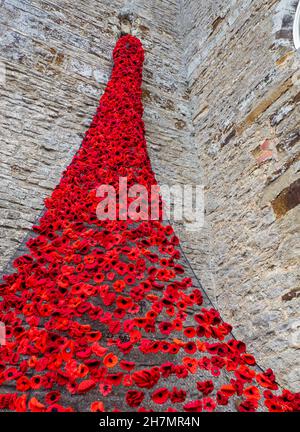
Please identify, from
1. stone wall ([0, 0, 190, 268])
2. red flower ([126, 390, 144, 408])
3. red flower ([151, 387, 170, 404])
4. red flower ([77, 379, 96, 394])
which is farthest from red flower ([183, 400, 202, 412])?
stone wall ([0, 0, 190, 268])

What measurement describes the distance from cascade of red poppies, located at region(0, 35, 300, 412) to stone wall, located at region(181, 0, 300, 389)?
1.84ft

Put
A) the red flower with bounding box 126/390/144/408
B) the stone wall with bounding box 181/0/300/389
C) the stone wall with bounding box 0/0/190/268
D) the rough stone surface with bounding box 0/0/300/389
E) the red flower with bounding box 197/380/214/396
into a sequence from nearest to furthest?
the red flower with bounding box 126/390/144/408, the red flower with bounding box 197/380/214/396, the stone wall with bounding box 181/0/300/389, the rough stone surface with bounding box 0/0/300/389, the stone wall with bounding box 0/0/190/268

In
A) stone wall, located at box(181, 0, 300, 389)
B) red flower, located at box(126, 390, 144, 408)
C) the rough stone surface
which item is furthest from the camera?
the rough stone surface

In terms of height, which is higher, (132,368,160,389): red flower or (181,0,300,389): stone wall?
(181,0,300,389): stone wall

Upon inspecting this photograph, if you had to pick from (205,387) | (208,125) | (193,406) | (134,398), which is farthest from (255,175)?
(134,398)

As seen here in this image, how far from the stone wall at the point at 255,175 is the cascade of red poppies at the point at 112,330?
0.56m

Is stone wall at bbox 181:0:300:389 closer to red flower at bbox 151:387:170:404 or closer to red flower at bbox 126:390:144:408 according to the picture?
red flower at bbox 151:387:170:404

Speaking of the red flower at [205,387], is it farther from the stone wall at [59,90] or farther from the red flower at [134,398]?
the stone wall at [59,90]

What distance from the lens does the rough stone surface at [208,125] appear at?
3.07 m

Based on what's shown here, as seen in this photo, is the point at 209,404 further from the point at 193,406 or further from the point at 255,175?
the point at 255,175

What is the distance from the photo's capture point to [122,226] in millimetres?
2770

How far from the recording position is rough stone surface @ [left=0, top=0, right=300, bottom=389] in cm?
307

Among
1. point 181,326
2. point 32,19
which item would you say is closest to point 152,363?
point 181,326
